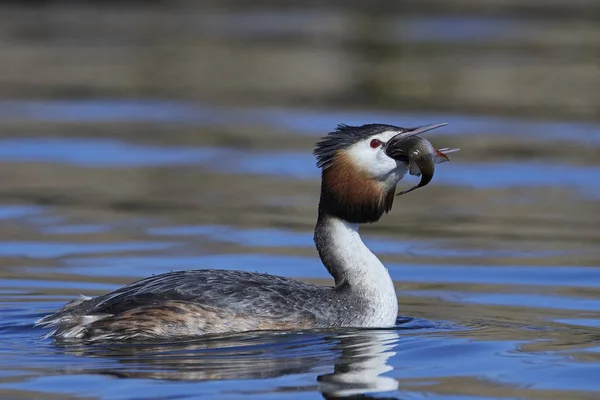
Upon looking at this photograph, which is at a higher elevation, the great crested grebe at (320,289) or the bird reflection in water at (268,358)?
the great crested grebe at (320,289)

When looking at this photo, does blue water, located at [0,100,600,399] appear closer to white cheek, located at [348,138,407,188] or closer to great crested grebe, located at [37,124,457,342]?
great crested grebe, located at [37,124,457,342]

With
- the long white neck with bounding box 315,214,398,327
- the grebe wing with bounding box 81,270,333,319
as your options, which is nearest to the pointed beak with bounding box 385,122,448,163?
the long white neck with bounding box 315,214,398,327

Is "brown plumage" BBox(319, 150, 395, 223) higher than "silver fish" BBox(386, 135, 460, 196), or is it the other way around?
"silver fish" BBox(386, 135, 460, 196)

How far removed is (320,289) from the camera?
29.7 ft

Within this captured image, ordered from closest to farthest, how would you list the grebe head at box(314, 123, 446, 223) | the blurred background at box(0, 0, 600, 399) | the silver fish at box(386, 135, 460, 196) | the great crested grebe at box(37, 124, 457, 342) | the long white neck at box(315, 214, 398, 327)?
the great crested grebe at box(37, 124, 457, 342) → the silver fish at box(386, 135, 460, 196) → the grebe head at box(314, 123, 446, 223) → the long white neck at box(315, 214, 398, 327) → the blurred background at box(0, 0, 600, 399)

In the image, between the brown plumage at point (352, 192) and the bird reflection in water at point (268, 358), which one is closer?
the bird reflection in water at point (268, 358)

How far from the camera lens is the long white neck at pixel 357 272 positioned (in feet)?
29.6

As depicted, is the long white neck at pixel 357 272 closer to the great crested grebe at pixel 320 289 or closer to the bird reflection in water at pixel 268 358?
the great crested grebe at pixel 320 289

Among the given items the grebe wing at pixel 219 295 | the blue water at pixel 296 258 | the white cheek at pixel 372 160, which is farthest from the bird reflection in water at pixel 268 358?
the white cheek at pixel 372 160

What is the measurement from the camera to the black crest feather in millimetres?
8883

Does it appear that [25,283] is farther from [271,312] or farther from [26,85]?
[26,85]

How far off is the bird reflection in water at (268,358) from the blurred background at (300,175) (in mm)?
177

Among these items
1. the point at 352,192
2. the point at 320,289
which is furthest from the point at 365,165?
the point at 320,289

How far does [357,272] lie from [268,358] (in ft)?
4.16
